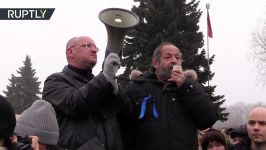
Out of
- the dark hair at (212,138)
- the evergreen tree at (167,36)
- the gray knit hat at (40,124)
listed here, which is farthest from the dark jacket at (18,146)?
the evergreen tree at (167,36)

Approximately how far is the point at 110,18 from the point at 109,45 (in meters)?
0.26

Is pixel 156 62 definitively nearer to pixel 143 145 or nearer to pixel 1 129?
pixel 143 145

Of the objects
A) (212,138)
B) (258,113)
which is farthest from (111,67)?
(212,138)

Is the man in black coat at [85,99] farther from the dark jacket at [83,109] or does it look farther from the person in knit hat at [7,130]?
the person in knit hat at [7,130]

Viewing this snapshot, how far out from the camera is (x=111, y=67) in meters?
3.62

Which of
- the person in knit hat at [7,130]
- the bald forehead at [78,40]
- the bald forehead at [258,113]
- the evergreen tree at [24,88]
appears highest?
the bald forehead at [78,40]

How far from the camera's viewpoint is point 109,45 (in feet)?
12.8

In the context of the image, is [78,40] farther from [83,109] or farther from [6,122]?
[6,122]

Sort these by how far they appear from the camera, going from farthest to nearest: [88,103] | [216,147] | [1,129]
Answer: [216,147]
[88,103]
[1,129]

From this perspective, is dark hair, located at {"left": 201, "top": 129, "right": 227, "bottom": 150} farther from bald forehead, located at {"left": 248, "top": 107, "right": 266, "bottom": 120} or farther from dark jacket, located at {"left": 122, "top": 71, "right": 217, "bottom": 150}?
dark jacket, located at {"left": 122, "top": 71, "right": 217, "bottom": 150}

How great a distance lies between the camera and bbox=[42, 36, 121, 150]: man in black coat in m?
3.57

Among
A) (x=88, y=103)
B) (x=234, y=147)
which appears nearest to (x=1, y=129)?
(x=88, y=103)

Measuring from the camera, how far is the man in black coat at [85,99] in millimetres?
3574

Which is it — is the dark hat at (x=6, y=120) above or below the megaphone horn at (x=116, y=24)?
below
